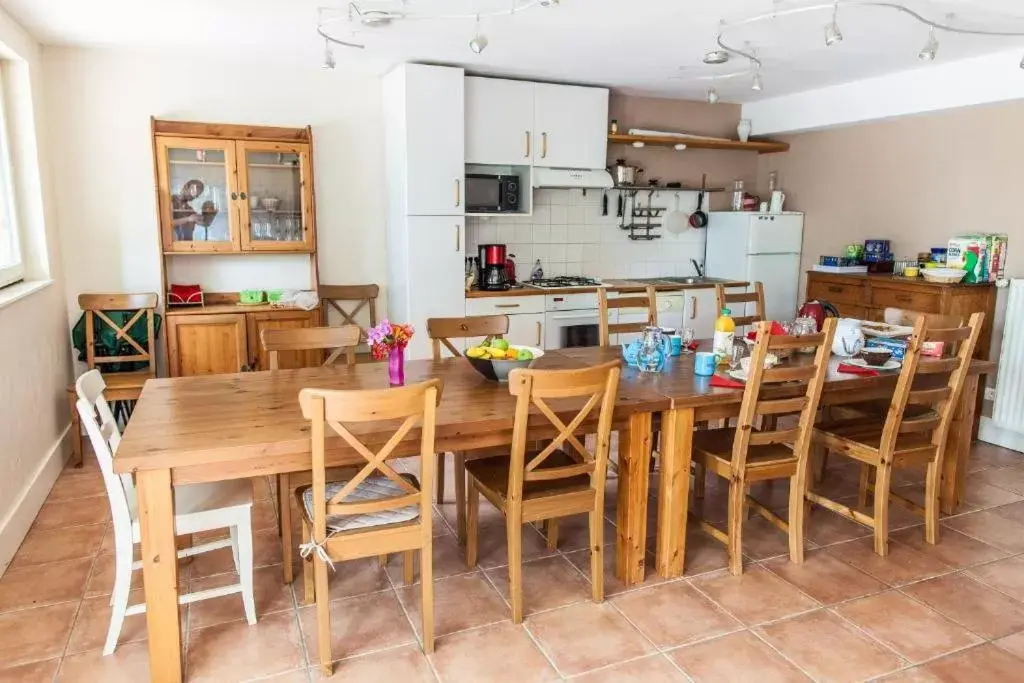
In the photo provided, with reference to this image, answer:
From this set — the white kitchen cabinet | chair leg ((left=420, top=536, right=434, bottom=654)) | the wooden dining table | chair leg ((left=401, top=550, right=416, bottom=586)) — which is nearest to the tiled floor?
chair leg ((left=401, top=550, right=416, bottom=586))

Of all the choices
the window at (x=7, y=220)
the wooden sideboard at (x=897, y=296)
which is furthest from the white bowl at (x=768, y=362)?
the window at (x=7, y=220)

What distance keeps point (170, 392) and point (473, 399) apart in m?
1.06

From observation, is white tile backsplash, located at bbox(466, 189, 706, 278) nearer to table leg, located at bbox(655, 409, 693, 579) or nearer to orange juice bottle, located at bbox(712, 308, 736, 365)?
orange juice bottle, located at bbox(712, 308, 736, 365)

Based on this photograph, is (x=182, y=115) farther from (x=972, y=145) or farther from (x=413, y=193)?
(x=972, y=145)

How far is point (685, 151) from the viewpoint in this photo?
5707 mm

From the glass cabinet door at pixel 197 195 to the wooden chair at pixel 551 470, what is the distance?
260 cm

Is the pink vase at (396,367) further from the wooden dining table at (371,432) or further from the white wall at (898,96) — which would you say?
the white wall at (898,96)

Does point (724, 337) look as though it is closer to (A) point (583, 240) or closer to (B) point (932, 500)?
(B) point (932, 500)

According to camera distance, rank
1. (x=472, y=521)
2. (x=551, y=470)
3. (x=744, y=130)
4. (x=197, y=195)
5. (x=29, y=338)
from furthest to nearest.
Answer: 1. (x=744, y=130)
2. (x=197, y=195)
3. (x=29, y=338)
4. (x=472, y=521)
5. (x=551, y=470)

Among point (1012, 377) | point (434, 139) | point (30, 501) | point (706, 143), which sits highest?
point (706, 143)

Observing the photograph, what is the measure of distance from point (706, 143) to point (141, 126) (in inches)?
153

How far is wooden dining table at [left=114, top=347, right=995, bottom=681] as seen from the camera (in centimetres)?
199

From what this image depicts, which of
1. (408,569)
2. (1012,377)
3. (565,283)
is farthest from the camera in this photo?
(565,283)

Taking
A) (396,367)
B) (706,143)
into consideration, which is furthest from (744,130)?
(396,367)
